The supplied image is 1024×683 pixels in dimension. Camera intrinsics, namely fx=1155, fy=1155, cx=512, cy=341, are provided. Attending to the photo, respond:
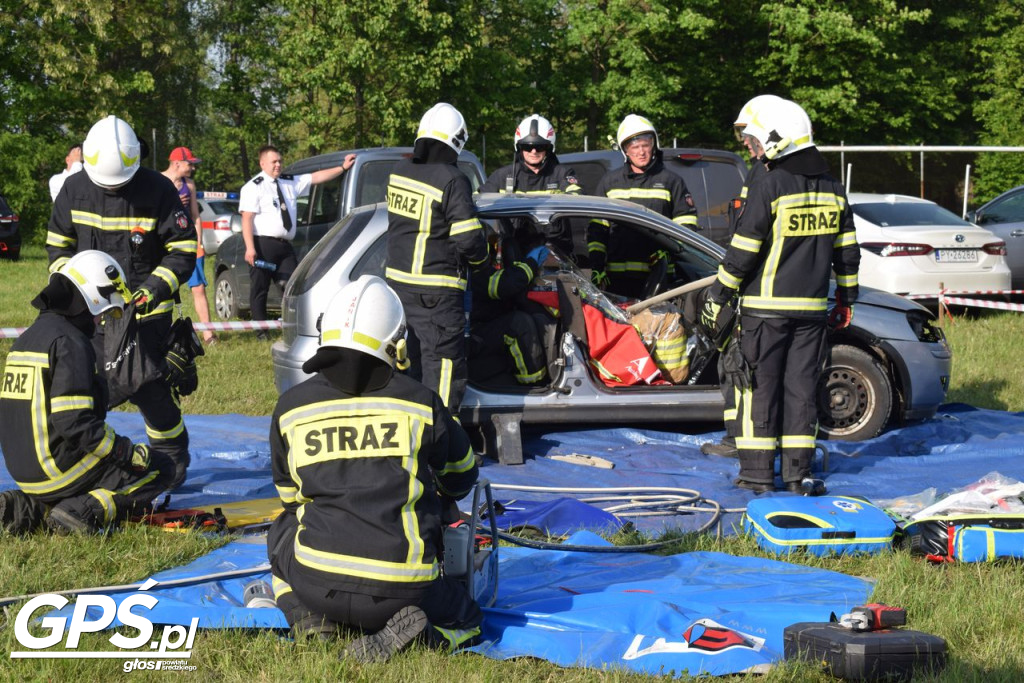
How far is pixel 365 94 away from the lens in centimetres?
2653

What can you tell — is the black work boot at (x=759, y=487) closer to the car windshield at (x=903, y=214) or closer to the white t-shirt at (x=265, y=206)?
the white t-shirt at (x=265, y=206)

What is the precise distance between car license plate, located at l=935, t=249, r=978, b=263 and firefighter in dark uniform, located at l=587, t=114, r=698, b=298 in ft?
17.1

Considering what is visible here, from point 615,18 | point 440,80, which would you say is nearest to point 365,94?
point 440,80

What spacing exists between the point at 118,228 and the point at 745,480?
3.82m

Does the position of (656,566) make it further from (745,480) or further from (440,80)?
(440,80)

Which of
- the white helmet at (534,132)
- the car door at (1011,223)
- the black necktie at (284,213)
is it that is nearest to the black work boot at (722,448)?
the white helmet at (534,132)

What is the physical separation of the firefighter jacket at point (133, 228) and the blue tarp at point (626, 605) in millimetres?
1963

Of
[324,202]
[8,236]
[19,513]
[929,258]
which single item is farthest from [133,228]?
[8,236]

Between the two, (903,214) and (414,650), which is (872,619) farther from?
(903,214)

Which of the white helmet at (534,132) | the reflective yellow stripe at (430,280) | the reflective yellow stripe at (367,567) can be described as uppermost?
the white helmet at (534,132)

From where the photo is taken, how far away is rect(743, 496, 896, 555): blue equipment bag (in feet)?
17.2

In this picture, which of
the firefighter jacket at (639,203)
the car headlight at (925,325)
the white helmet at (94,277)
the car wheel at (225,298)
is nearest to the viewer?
the white helmet at (94,277)

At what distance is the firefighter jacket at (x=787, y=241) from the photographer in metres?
Result: 6.30

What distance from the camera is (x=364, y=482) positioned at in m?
3.74
